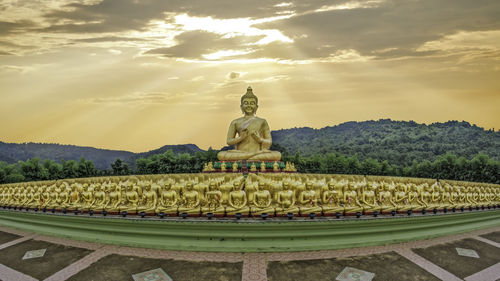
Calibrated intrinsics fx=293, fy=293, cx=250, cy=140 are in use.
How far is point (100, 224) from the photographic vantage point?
7.05 m

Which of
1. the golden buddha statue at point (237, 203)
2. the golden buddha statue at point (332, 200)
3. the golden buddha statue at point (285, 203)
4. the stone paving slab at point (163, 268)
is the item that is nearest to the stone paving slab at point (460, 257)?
the golden buddha statue at point (332, 200)

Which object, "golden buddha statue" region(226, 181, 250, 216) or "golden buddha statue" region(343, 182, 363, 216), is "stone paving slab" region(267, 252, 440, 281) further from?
"golden buddha statue" region(226, 181, 250, 216)

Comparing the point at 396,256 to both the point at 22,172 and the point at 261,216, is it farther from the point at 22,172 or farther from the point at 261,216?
the point at 22,172

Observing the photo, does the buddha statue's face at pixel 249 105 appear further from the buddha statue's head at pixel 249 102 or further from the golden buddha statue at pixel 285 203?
the golden buddha statue at pixel 285 203

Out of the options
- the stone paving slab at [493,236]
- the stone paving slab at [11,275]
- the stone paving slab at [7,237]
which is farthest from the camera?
the stone paving slab at [7,237]

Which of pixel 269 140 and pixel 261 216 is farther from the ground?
pixel 269 140

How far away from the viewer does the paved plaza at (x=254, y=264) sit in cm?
513

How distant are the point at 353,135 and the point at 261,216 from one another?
84.1 m

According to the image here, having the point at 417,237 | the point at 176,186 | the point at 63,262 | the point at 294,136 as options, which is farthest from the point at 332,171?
the point at 294,136

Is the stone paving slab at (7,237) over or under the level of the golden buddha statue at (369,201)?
under

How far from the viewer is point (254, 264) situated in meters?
5.40

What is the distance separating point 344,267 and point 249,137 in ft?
40.0

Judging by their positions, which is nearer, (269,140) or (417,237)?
(417,237)

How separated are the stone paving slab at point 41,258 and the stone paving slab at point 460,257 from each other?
285 inches
